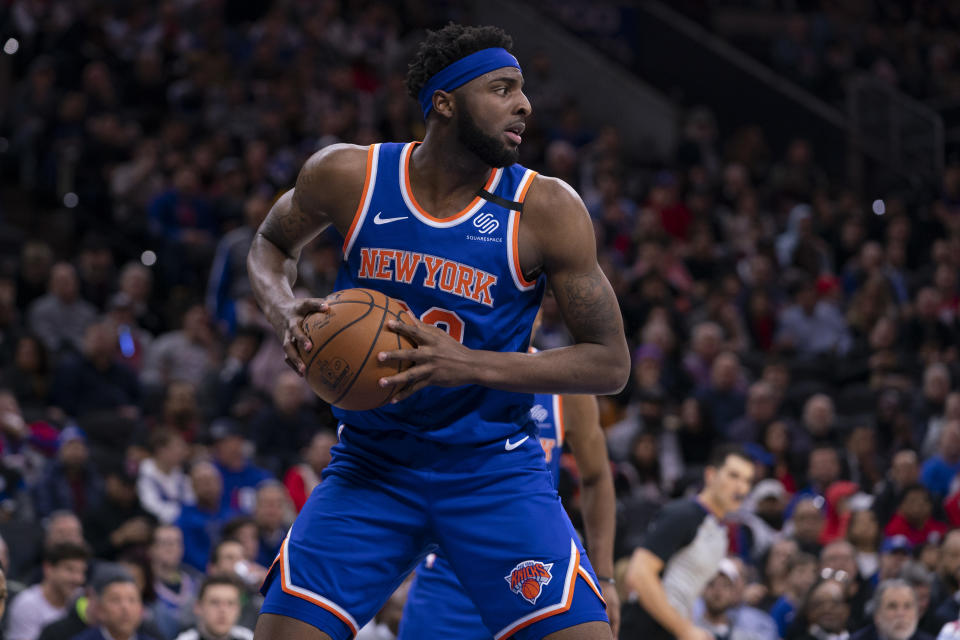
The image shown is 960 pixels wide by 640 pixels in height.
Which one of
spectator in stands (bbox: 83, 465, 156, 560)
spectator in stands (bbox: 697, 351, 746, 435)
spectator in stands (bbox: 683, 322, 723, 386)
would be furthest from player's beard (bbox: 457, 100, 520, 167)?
spectator in stands (bbox: 683, 322, 723, 386)

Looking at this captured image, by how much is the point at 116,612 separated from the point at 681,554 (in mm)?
2874

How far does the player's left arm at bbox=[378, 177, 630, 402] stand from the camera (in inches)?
135

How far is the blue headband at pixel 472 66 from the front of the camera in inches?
141

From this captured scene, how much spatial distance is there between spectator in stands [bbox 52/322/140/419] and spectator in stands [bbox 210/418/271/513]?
0.91m

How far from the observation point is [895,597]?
7203mm

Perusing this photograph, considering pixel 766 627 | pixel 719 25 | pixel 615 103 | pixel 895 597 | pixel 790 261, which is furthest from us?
pixel 719 25

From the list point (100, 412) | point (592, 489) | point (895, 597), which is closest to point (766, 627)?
point (895, 597)

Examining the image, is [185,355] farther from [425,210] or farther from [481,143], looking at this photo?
[481,143]

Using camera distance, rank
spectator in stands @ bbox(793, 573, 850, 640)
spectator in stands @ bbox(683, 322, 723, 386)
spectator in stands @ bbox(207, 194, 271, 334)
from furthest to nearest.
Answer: spectator in stands @ bbox(683, 322, 723, 386), spectator in stands @ bbox(207, 194, 271, 334), spectator in stands @ bbox(793, 573, 850, 640)

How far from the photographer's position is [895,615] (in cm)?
718

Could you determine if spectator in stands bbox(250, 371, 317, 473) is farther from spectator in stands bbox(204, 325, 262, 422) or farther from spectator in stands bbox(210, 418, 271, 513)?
spectator in stands bbox(210, 418, 271, 513)

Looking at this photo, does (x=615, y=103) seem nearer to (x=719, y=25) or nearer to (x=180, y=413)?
(x=719, y=25)

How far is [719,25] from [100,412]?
1260 centimetres

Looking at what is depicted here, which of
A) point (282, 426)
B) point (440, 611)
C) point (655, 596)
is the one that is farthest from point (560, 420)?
point (282, 426)
